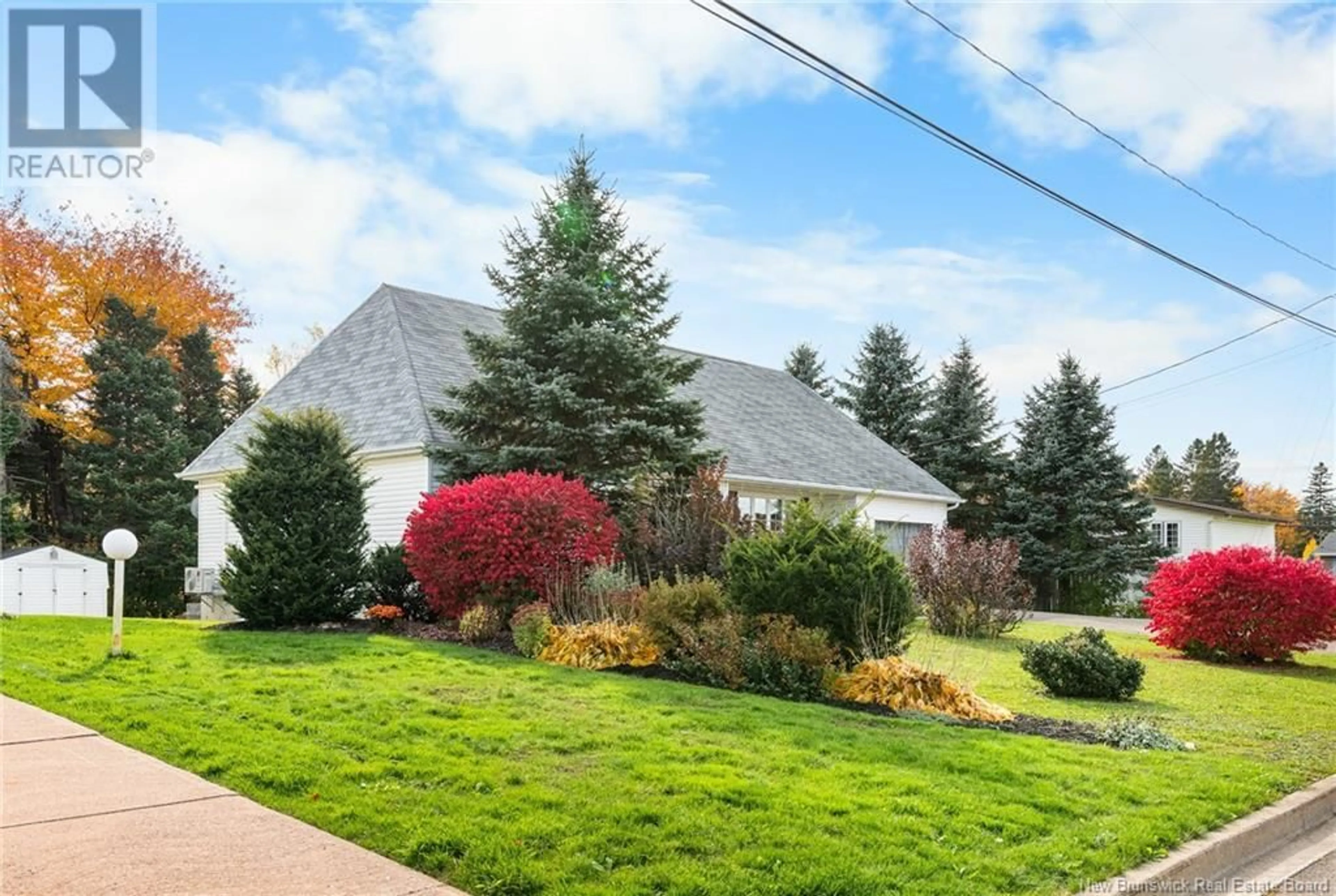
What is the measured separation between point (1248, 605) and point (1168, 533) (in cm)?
2476

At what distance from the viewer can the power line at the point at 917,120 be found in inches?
283

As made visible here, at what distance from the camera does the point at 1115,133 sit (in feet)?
37.6

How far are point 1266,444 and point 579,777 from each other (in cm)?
3024

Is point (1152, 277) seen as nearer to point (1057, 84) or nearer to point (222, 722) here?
point (1057, 84)

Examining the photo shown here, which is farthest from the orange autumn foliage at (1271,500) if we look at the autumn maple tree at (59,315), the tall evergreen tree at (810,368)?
the autumn maple tree at (59,315)

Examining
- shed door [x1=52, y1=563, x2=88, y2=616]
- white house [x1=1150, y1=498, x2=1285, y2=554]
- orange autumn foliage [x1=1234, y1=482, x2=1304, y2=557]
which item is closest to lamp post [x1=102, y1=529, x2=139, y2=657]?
shed door [x1=52, y1=563, x2=88, y2=616]

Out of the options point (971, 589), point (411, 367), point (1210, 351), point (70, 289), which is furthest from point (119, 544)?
point (1210, 351)

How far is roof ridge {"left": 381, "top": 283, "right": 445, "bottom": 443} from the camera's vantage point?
1669 cm

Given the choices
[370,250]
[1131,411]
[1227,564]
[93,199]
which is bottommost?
[1227,564]

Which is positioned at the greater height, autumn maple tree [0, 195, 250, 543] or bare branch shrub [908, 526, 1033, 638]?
autumn maple tree [0, 195, 250, 543]

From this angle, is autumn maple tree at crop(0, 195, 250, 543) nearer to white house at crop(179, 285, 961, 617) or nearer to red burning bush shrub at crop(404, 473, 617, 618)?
white house at crop(179, 285, 961, 617)

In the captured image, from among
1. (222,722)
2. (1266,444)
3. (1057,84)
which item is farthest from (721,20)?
(1266,444)

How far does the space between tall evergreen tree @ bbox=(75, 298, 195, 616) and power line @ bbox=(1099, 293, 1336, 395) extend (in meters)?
25.0

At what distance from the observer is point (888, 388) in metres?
34.0
